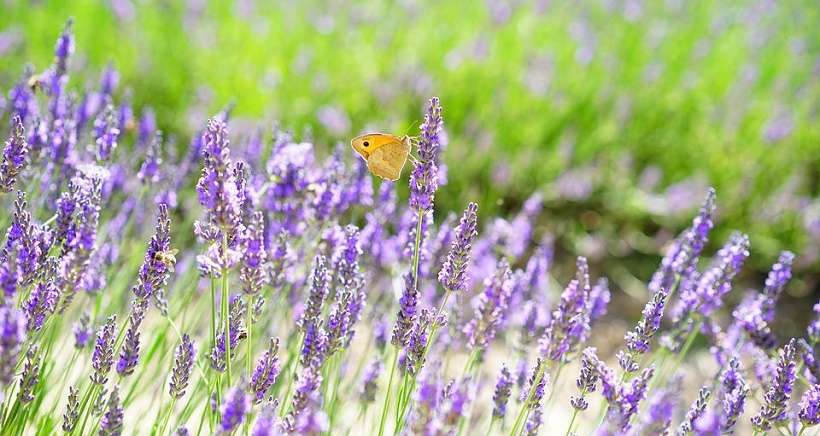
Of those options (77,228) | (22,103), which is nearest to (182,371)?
(77,228)

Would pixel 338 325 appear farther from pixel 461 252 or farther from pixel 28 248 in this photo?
pixel 28 248

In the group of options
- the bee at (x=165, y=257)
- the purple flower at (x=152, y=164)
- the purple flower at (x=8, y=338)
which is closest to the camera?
the purple flower at (x=8, y=338)

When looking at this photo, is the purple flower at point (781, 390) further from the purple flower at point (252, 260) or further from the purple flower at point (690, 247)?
the purple flower at point (252, 260)

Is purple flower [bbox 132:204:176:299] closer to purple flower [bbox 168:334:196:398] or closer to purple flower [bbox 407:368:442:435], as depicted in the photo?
purple flower [bbox 168:334:196:398]

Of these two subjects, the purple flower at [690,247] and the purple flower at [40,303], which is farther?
the purple flower at [690,247]

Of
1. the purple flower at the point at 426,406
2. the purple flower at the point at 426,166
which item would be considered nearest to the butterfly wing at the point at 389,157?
the purple flower at the point at 426,166

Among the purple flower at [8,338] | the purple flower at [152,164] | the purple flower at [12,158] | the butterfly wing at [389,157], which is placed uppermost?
the purple flower at [152,164]
